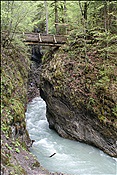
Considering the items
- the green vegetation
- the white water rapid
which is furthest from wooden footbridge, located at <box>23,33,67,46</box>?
the white water rapid

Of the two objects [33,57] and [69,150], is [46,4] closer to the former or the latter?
[33,57]

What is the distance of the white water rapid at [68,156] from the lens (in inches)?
318

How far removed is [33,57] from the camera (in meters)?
24.6

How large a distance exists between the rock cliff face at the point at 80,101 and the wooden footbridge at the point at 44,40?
0.81 m

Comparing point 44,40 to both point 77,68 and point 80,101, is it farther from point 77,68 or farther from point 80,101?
point 80,101

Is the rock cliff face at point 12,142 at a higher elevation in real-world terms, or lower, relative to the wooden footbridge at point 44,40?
lower

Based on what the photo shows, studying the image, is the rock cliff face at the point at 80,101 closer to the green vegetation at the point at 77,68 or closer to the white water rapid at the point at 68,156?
the green vegetation at the point at 77,68

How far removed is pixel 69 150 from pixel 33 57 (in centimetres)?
1703

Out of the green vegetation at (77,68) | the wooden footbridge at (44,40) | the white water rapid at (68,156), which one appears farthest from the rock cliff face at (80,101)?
the wooden footbridge at (44,40)

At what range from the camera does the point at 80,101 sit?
9.93 metres

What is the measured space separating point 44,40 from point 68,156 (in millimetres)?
7618

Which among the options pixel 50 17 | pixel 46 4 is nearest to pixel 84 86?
pixel 46 4

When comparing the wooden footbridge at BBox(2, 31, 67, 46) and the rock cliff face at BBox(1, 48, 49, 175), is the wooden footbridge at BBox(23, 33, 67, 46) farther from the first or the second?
the rock cliff face at BBox(1, 48, 49, 175)

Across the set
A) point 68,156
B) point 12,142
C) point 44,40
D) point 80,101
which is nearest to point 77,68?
point 80,101
